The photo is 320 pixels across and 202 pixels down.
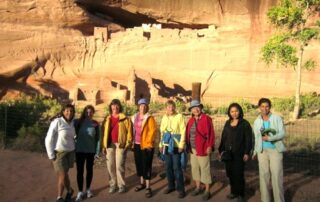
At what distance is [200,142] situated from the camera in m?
6.04

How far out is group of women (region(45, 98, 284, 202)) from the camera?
228 inches

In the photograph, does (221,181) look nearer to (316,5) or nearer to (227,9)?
(316,5)

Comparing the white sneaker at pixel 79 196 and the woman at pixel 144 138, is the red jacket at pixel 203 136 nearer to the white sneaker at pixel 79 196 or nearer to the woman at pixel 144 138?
the woman at pixel 144 138

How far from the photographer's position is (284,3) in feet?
56.5

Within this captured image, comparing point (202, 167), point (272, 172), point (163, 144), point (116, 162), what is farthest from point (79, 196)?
point (272, 172)

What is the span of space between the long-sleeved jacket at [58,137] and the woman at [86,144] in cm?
24

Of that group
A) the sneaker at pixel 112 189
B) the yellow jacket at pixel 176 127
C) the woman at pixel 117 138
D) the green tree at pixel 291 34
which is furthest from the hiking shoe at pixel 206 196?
the green tree at pixel 291 34

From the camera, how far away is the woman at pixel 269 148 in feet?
17.9

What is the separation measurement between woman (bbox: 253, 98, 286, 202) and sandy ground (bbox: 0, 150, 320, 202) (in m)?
0.74

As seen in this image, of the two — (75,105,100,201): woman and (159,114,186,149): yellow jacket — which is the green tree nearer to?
(159,114,186,149): yellow jacket

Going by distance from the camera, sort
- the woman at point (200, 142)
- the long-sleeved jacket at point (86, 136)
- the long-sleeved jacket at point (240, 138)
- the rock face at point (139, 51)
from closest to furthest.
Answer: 1. the long-sleeved jacket at point (240, 138)
2. the woman at point (200, 142)
3. the long-sleeved jacket at point (86, 136)
4. the rock face at point (139, 51)

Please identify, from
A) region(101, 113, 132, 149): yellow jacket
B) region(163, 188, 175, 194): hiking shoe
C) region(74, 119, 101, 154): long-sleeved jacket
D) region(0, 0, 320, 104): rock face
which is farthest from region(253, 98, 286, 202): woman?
region(0, 0, 320, 104): rock face

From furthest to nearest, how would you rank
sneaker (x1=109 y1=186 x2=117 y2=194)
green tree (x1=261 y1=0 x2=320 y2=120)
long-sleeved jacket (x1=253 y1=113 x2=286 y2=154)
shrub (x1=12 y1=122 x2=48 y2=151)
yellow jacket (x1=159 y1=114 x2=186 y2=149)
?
green tree (x1=261 y1=0 x2=320 y2=120)
shrub (x1=12 y1=122 x2=48 y2=151)
sneaker (x1=109 y1=186 x2=117 y2=194)
yellow jacket (x1=159 y1=114 x2=186 y2=149)
long-sleeved jacket (x1=253 y1=113 x2=286 y2=154)

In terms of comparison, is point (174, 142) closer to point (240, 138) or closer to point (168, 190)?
point (168, 190)
